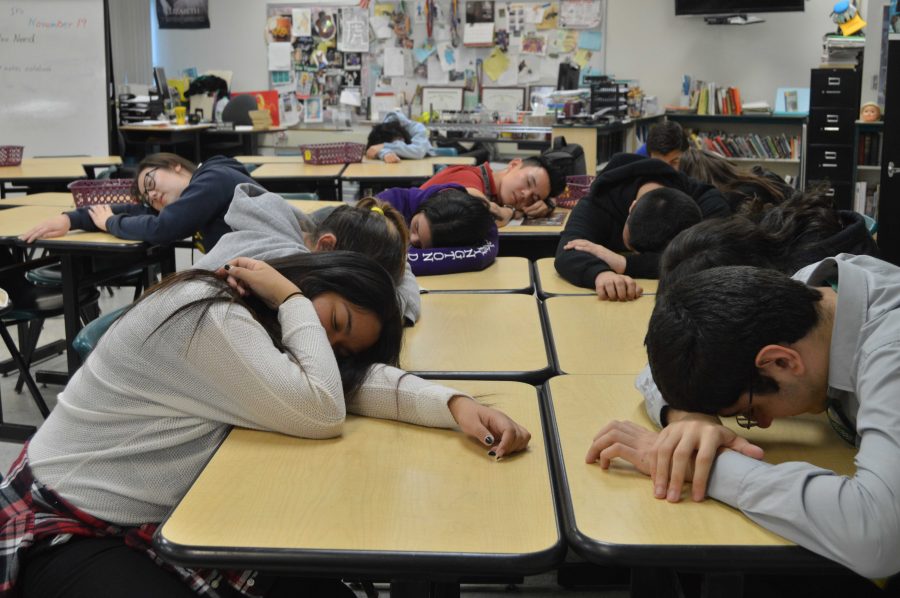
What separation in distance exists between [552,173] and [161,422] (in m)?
2.75

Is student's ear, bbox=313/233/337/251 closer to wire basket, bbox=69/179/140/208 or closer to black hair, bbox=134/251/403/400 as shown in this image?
black hair, bbox=134/251/403/400

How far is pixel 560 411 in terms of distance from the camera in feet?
4.70

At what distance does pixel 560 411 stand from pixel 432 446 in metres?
0.25

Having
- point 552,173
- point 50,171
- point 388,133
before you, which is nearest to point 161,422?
point 552,173

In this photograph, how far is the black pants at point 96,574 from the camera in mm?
1159

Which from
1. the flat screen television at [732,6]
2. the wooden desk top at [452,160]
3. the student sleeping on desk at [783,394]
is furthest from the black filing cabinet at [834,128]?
the student sleeping on desk at [783,394]

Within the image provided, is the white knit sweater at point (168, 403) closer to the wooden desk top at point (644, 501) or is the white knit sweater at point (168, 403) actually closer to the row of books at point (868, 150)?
the wooden desk top at point (644, 501)

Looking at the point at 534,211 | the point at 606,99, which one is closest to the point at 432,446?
the point at 534,211

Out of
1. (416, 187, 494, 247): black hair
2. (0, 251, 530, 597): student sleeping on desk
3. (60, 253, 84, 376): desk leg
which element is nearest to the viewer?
(0, 251, 530, 597): student sleeping on desk

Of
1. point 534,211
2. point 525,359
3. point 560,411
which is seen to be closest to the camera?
point 560,411

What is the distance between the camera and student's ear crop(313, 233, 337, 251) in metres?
1.89

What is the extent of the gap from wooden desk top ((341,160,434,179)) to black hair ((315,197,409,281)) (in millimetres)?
2490

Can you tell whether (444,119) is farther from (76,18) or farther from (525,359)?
(525,359)

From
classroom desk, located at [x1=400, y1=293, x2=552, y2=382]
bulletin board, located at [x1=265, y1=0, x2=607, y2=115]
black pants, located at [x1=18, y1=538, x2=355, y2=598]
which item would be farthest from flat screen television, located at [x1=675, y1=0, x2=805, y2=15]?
black pants, located at [x1=18, y1=538, x2=355, y2=598]
